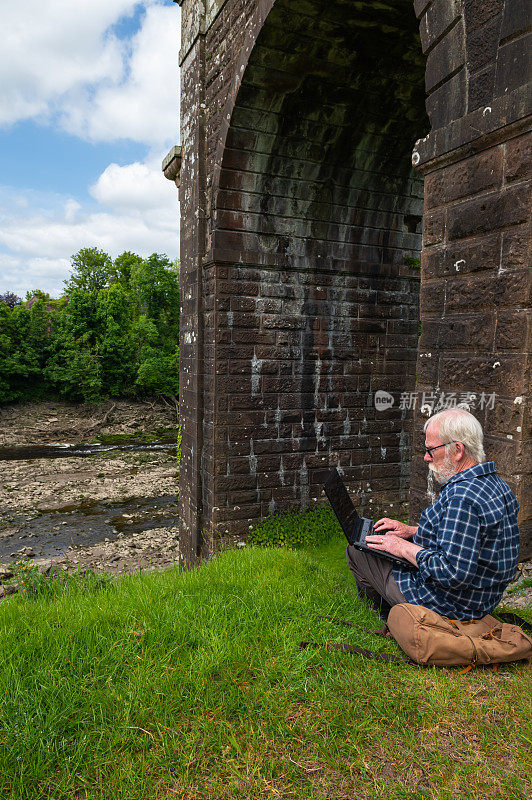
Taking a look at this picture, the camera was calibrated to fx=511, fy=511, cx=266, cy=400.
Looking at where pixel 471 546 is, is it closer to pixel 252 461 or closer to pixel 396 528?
pixel 396 528

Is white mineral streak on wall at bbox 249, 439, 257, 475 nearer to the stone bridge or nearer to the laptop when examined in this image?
the stone bridge

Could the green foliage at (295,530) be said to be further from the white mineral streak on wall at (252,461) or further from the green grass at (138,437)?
the green grass at (138,437)

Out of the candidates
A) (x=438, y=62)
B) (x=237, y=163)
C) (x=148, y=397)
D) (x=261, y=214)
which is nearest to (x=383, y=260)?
(x=261, y=214)

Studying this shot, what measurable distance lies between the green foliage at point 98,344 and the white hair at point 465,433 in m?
25.3

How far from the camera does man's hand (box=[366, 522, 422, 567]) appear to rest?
264 cm

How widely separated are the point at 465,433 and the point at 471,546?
0.53 meters

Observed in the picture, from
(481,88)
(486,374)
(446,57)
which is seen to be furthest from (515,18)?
(486,374)

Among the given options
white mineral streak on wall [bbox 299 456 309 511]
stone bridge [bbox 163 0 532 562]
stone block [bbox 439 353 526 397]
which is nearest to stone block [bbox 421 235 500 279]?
stone block [bbox 439 353 526 397]

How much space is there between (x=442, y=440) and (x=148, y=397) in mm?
26530

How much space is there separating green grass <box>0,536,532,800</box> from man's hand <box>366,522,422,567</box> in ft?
1.65

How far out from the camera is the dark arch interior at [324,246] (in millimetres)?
5547

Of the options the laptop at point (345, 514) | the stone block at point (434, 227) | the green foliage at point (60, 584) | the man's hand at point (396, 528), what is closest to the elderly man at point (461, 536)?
the man's hand at point (396, 528)

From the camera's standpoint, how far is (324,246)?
668 cm

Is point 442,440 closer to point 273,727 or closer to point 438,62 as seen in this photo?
point 273,727
